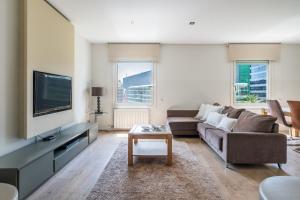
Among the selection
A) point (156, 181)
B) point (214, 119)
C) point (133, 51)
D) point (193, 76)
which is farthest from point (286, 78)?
point (156, 181)

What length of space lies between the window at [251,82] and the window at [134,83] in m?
2.48

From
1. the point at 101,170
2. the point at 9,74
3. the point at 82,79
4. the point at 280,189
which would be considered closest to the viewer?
the point at 280,189

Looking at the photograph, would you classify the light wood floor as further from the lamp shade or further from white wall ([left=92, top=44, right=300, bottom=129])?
white wall ([left=92, top=44, right=300, bottom=129])

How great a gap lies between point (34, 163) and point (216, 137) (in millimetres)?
2676

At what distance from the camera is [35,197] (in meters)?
2.50

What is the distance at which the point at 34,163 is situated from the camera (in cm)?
257

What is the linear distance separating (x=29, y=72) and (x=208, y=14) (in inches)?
119

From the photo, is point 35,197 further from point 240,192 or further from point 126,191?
point 240,192

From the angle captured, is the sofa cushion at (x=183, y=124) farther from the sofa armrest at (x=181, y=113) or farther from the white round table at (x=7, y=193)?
the white round table at (x=7, y=193)

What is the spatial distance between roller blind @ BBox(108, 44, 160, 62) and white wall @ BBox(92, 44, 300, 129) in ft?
0.72

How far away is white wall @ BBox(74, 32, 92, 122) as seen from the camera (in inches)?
215

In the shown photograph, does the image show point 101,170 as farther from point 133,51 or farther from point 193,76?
point 193,76

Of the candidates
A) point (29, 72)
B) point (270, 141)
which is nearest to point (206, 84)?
point (270, 141)

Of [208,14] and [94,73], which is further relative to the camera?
[94,73]
